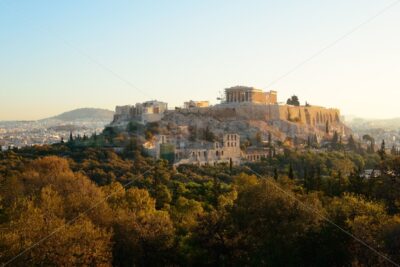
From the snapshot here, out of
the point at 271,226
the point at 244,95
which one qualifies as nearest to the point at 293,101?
the point at 244,95

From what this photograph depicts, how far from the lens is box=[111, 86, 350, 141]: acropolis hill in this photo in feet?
214

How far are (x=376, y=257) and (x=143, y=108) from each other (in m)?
59.2

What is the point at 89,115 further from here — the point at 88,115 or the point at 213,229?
the point at 213,229

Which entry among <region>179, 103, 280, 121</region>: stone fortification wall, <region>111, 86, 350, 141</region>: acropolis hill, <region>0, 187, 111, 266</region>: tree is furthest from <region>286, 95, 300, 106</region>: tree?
<region>0, 187, 111, 266</region>: tree

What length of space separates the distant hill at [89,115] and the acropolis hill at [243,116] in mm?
74602

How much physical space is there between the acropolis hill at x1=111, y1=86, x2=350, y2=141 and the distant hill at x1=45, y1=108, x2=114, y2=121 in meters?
74.6

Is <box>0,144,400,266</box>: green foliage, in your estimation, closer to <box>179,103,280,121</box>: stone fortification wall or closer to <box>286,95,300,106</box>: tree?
<box>179,103,280,121</box>: stone fortification wall

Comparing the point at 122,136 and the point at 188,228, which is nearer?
the point at 188,228

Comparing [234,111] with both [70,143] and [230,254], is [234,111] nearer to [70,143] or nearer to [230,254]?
[70,143]

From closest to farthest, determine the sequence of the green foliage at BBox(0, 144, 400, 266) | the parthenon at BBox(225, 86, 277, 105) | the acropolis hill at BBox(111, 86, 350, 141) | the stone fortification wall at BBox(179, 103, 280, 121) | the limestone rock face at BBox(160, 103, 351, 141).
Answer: the green foliage at BBox(0, 144, 400, 266) → the limestone rock face at BBox(160, 103, 351, 141) → the acropolis hill at BBox(111, 86, 350, 141) → the stone fortification wall at BBox(179, 103, 280, 121) → the parthenon at BBox(225, 86, 277, 105)

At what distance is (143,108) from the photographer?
70.8 meters

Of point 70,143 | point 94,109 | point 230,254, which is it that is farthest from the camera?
point 94,109

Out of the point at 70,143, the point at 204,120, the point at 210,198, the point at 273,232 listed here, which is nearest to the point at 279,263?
the point at 273,232

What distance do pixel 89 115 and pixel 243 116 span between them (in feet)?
304
